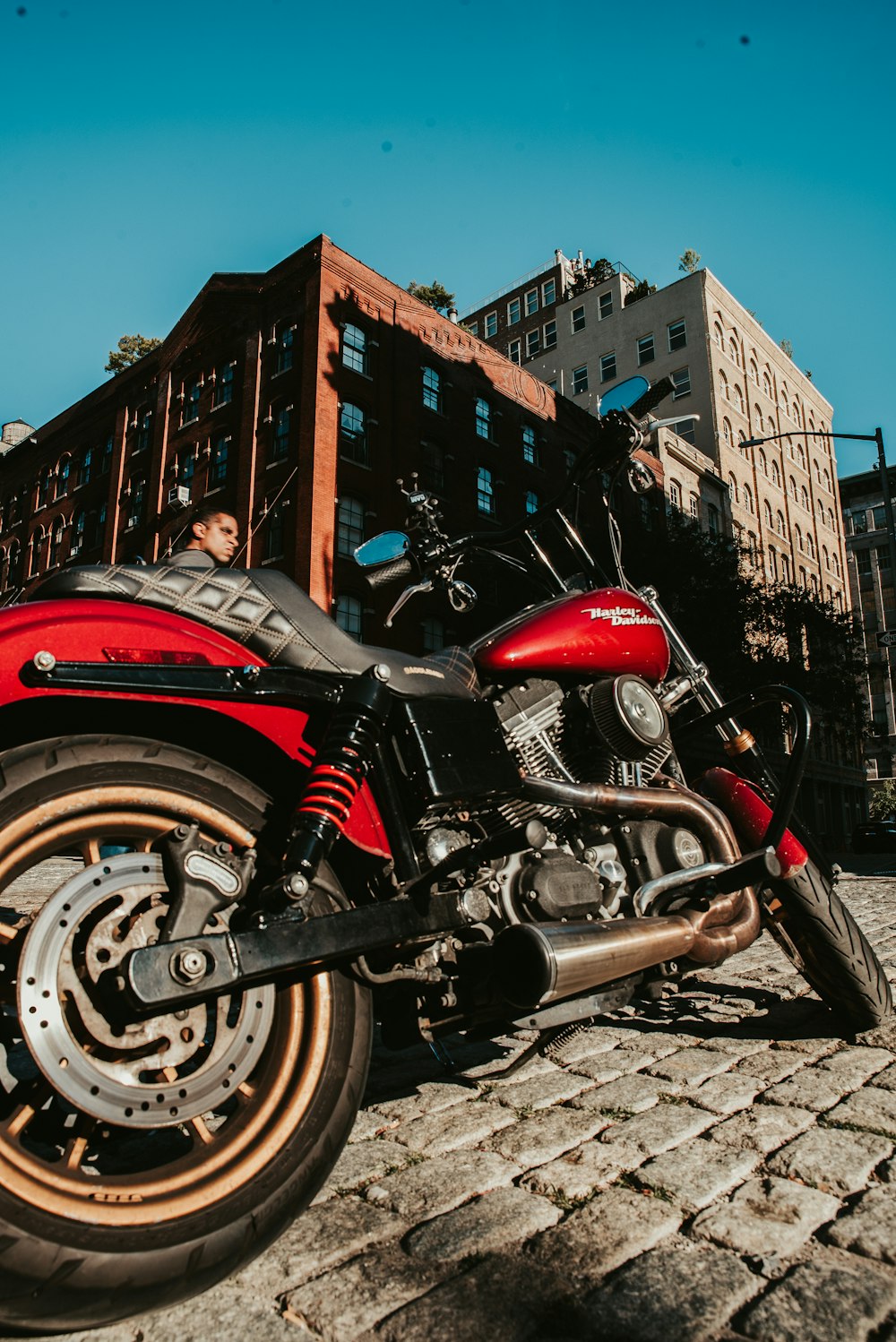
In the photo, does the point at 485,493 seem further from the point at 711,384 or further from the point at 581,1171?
the point at 581,1171

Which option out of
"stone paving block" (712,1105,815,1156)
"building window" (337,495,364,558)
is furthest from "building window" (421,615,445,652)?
"stone paving block" (712,1105,815,1156)

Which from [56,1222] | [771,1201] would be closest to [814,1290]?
[771,1201]

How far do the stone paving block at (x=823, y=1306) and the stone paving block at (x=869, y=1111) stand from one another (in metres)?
0.86

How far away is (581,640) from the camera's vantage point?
2.88m

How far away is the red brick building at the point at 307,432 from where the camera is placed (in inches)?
901

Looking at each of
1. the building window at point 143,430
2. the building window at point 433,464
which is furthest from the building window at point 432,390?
the building window at point 143,430

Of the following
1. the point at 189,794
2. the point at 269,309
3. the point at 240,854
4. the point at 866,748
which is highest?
the point at 269,309

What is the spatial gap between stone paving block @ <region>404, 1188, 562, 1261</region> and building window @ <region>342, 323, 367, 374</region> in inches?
959

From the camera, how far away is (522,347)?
49750mm

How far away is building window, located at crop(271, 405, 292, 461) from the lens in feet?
77.3

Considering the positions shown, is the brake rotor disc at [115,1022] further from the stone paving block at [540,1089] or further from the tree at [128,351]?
the tree at [128,351]

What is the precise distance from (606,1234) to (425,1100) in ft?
3.66

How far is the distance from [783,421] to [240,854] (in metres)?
49.9

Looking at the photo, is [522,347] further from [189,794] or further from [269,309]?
[189,794]
